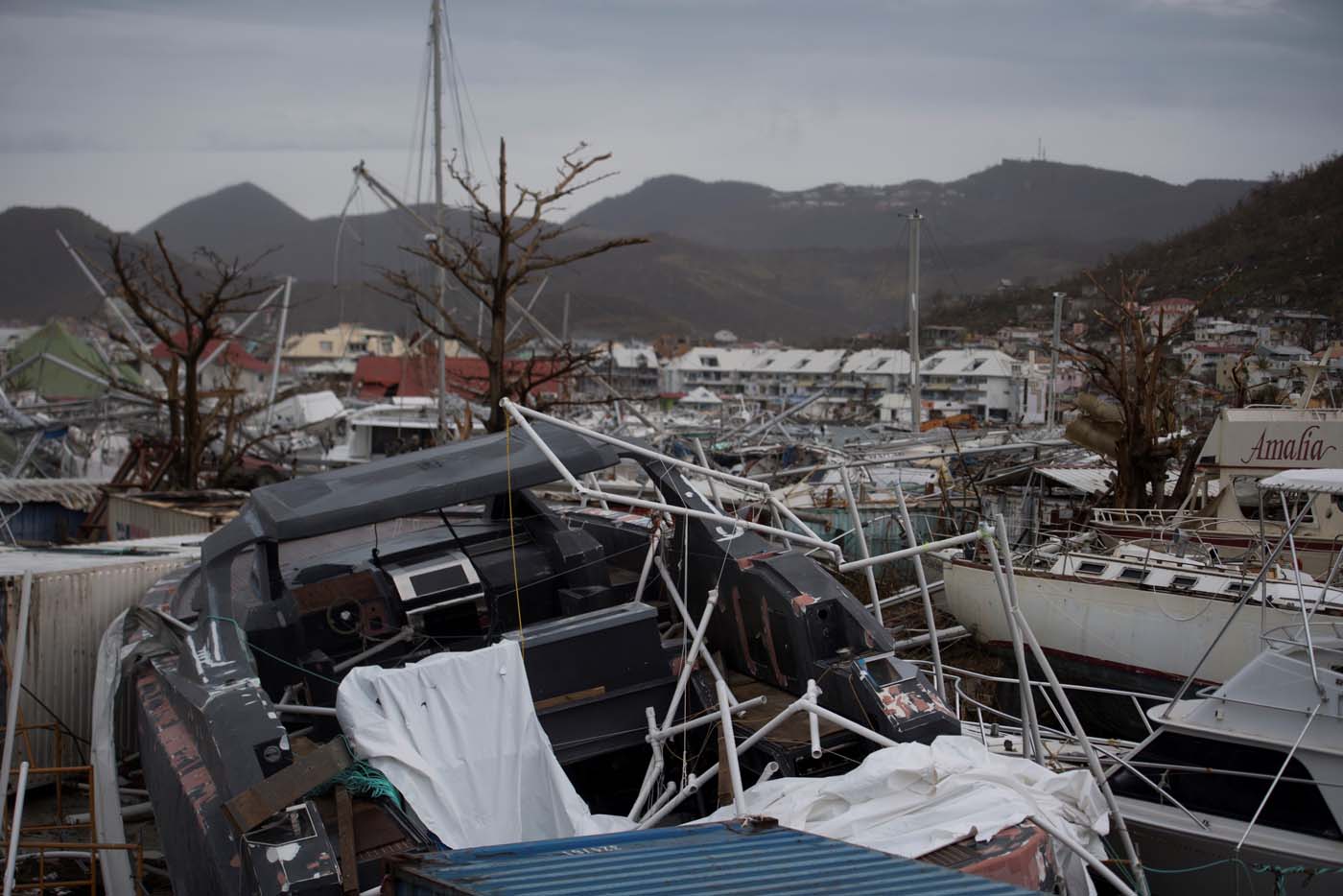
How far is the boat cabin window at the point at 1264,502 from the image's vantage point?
16031 mm

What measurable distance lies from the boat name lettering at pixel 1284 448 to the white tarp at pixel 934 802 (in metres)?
13.0

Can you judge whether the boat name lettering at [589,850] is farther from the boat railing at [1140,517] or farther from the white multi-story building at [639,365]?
the white multi-story building at [639,365]

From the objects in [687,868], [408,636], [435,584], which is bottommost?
[687,868]

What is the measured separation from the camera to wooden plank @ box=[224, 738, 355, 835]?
17.1 feet

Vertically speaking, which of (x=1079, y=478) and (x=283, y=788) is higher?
(x=283, y=788)

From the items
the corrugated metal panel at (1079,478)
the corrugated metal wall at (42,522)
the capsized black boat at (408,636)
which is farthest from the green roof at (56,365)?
Result: the capsized black boat at (408,636)

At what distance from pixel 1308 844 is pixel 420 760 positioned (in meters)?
5.91

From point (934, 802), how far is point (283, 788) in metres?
3.13

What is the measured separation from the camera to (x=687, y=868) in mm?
4582

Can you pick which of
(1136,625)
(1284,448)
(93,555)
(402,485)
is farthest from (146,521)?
(1284,448)

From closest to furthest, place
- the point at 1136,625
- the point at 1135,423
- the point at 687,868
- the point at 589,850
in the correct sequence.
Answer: the point at 687,868 → the point at 589,850 → the point at 1136,625 → the point at 1135,423

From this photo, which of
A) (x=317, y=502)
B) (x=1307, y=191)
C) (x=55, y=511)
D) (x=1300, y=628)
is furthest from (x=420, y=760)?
(x=1307, y=191)

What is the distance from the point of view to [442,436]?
20094 mm

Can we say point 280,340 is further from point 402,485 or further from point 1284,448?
point 1284,448
